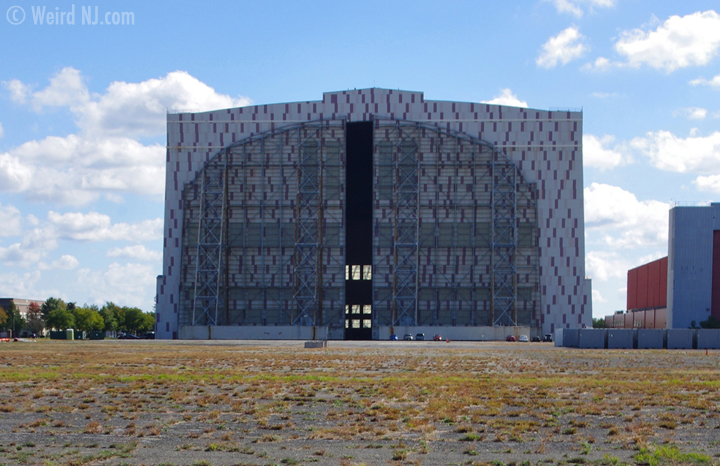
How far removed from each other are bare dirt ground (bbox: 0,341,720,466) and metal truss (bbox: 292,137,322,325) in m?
70.9

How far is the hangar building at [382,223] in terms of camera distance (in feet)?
333

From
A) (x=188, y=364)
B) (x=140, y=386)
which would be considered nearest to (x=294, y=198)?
(x=188, y=364)

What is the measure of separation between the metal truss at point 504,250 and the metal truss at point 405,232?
10366mm

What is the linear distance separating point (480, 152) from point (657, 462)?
303ft

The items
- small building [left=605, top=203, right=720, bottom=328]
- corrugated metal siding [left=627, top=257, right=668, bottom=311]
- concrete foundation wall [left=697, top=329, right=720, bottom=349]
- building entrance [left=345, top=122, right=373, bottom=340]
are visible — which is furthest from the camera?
corrugated metal siding [left=627, top=257, right=668, bottom=311]

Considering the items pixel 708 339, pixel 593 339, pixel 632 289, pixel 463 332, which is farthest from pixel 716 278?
pixel 632 289

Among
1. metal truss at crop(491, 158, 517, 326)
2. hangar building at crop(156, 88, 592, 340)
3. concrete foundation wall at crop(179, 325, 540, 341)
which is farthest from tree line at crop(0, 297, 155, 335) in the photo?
metal truss at crop(491, 158, 517, 326)

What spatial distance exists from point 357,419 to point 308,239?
282 feet

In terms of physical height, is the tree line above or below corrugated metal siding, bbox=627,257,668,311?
below

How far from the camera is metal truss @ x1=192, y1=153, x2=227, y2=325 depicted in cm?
10156

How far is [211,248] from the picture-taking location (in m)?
103

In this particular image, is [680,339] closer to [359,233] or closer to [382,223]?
[382,223]

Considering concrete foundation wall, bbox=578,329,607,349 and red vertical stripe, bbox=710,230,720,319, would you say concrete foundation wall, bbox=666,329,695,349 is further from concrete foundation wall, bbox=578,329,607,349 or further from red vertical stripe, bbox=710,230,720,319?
red vertical stripe, bbox=710,230,720,319

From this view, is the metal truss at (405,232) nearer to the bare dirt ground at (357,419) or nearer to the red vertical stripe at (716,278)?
the red vertical stripe at (716,278)
